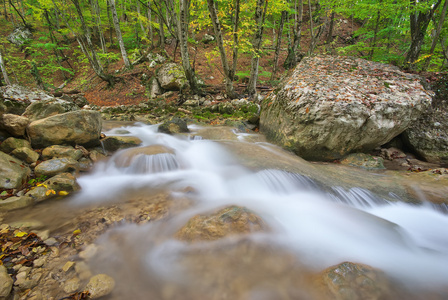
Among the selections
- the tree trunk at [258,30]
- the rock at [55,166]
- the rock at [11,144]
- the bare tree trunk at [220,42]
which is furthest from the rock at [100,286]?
the tree trunk at [258,30]

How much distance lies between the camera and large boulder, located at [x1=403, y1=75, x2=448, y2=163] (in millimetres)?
5254

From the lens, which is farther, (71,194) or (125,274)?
(71,194)

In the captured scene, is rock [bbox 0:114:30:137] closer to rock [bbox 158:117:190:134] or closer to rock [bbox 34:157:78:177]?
rock [bbox 34:157:78:177]

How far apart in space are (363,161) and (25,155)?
296 inches

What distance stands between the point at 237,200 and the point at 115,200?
2.08 m

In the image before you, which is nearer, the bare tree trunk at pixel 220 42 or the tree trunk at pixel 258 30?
the bare tree trunk at pixel 220 42

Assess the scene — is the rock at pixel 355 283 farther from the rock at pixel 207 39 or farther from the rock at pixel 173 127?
the rock at pixel 207 39

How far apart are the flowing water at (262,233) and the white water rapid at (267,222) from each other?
0.05 ft

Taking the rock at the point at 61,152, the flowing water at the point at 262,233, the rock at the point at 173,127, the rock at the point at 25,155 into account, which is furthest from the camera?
the rock at the point at 173,127

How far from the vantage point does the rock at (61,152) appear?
384 cm

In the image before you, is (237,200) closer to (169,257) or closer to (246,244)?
(246,244)

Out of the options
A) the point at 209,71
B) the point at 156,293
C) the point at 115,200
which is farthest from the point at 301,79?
the point at 209,71

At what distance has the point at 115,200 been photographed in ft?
10.9

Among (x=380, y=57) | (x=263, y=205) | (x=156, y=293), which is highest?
(x=380, y=57)
